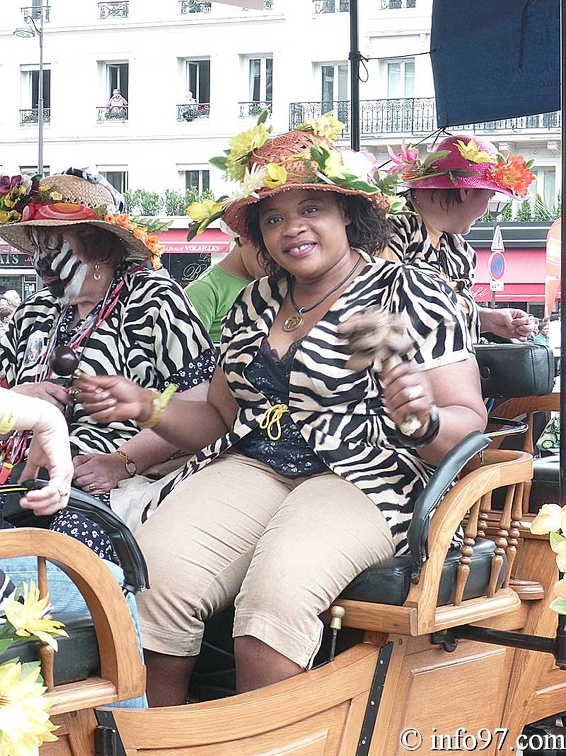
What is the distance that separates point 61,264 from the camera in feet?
10.0

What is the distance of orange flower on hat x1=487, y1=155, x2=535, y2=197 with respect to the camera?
→ 134 inches

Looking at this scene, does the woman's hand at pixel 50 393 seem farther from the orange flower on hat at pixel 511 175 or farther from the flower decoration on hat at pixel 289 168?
the orange flower on hat at pixel 511 175

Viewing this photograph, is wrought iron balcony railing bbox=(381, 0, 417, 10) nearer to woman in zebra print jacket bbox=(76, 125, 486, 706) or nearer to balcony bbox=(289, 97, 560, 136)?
balcony bbox=(289, 97, 560, 136)

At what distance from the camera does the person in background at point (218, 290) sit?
12.7 ft

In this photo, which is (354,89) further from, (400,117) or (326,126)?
(400,117)

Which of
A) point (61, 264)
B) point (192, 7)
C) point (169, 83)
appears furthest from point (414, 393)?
point (192, 7)

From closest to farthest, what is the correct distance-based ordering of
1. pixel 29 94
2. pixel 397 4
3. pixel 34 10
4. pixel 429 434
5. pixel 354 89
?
pixel 429 434, pixel 354 89, pixel 34 10, pixel 397 4, pixel 29 94

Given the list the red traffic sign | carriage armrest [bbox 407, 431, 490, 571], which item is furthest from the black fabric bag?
the red traffic sign

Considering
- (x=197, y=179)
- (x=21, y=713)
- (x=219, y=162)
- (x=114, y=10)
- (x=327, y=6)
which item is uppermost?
(x=114, y=10)

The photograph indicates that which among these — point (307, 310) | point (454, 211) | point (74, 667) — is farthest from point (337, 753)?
point (454, 211)

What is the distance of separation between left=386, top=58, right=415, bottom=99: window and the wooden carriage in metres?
18.4

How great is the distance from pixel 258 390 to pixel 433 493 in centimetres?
58

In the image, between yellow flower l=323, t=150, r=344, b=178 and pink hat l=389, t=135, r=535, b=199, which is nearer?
yellow flower l=323, t=150, r=344, b=178

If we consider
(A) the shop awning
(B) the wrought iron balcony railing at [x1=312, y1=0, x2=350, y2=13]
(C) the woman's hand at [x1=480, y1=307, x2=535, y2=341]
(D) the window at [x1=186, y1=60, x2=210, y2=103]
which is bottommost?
(C) the woman's hand at [x1=480, y1=307, x2=535, y2=341]
